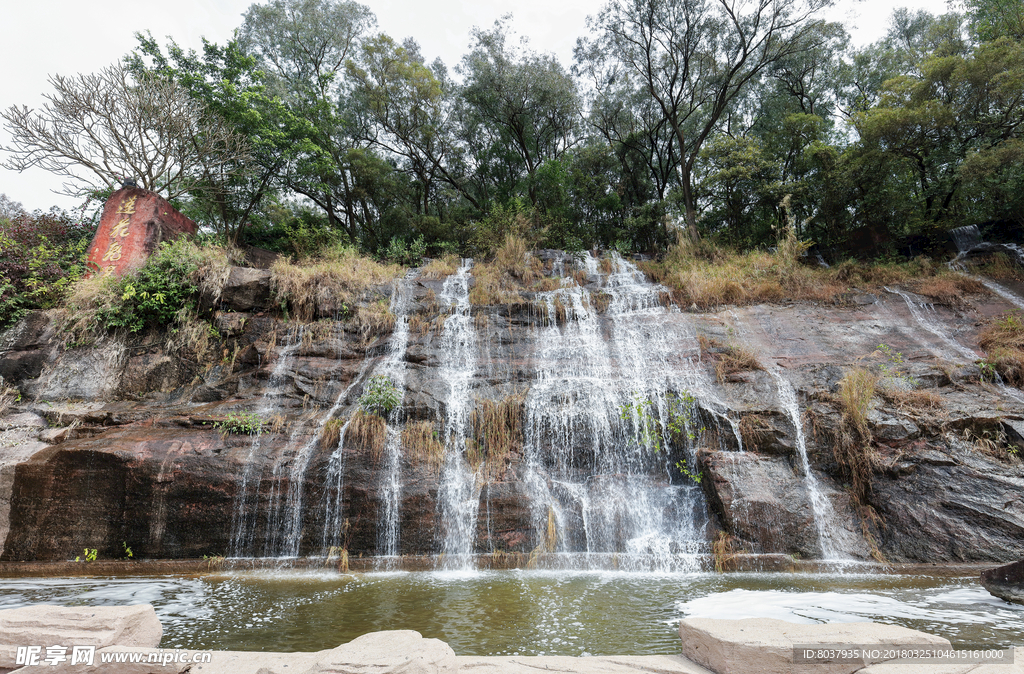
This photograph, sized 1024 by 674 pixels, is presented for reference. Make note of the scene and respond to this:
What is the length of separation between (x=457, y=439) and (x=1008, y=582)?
6029 mm

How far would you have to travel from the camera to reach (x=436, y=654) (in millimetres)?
2357

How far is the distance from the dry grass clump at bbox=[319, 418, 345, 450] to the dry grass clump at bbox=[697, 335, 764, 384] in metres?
6.14

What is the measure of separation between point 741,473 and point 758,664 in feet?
13.4

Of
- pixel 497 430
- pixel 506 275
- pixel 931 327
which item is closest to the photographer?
pixel 497 430

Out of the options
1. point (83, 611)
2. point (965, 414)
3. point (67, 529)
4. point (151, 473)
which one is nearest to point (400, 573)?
point (83, 611)

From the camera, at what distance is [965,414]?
6.21 metres

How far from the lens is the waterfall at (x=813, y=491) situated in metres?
5.47

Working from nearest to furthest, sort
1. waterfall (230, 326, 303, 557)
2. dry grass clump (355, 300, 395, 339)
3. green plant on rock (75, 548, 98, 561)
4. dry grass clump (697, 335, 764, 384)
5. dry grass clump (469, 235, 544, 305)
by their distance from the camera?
green plant on rock (75, 548, 98, 561) < waterfall (230, 326, 303, 557) < dry grass clump (697, 335, 764, 384) < dry grass clump (355, 300, 395, 339) < dry grass clump (469, 235, 544, 305)

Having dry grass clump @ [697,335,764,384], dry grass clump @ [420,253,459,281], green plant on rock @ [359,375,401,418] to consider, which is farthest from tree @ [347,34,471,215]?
dry grass clump @ [697,335,764,384]

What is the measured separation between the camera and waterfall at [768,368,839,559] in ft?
17.9

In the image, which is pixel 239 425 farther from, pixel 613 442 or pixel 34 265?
pixel 34 265

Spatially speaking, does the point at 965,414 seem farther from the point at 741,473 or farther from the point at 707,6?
the point at 707,6

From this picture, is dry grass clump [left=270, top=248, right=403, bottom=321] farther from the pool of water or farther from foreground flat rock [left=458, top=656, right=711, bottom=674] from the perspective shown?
foreground flat rock [left=458, top=656, right=711, bottom=674]

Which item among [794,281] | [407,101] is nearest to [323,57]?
[407,101]
